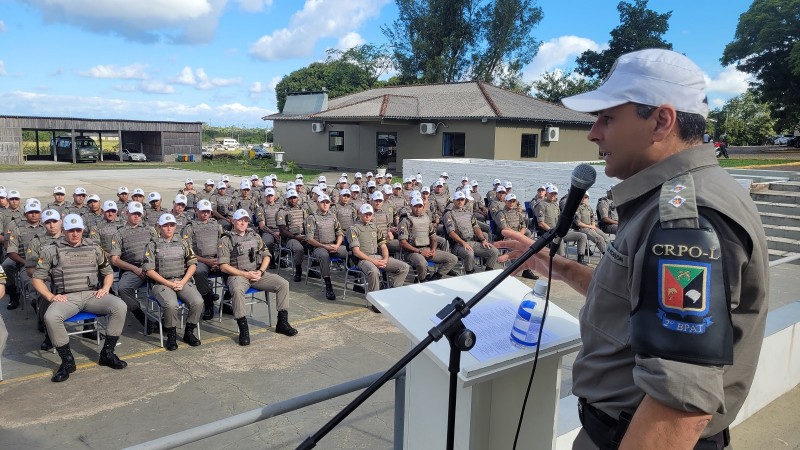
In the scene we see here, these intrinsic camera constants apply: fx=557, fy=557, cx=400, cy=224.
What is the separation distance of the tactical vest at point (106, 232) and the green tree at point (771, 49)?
39495 millimetres

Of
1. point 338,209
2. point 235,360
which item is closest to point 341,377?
point 235,360

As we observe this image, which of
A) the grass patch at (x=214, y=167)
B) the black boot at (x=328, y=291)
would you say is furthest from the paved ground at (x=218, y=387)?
the grass patch at (x=214, y=167)

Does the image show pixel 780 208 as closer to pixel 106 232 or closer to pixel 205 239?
pixel 205 239

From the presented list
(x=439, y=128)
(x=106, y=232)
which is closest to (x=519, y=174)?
(x=439, y=128)

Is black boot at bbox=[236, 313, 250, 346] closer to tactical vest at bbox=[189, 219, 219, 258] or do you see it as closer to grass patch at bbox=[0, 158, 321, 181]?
tactical vest at bbox=[189, 219, 219, 258]

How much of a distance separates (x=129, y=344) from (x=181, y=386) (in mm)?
1628

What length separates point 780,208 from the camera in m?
14.0

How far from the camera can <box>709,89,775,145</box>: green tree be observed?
183 feet

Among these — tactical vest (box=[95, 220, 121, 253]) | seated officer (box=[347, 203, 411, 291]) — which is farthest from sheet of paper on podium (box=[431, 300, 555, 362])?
tactical vest (box=[95, 220, 121, 253])

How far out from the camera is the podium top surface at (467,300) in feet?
6.26

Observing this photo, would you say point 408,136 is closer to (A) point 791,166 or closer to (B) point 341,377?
(A) point 791,166

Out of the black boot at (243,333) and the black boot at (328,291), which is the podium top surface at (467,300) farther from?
the black boot at (328,291)

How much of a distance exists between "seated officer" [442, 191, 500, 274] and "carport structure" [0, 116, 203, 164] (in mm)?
38058

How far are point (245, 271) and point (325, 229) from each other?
7.68 feet
